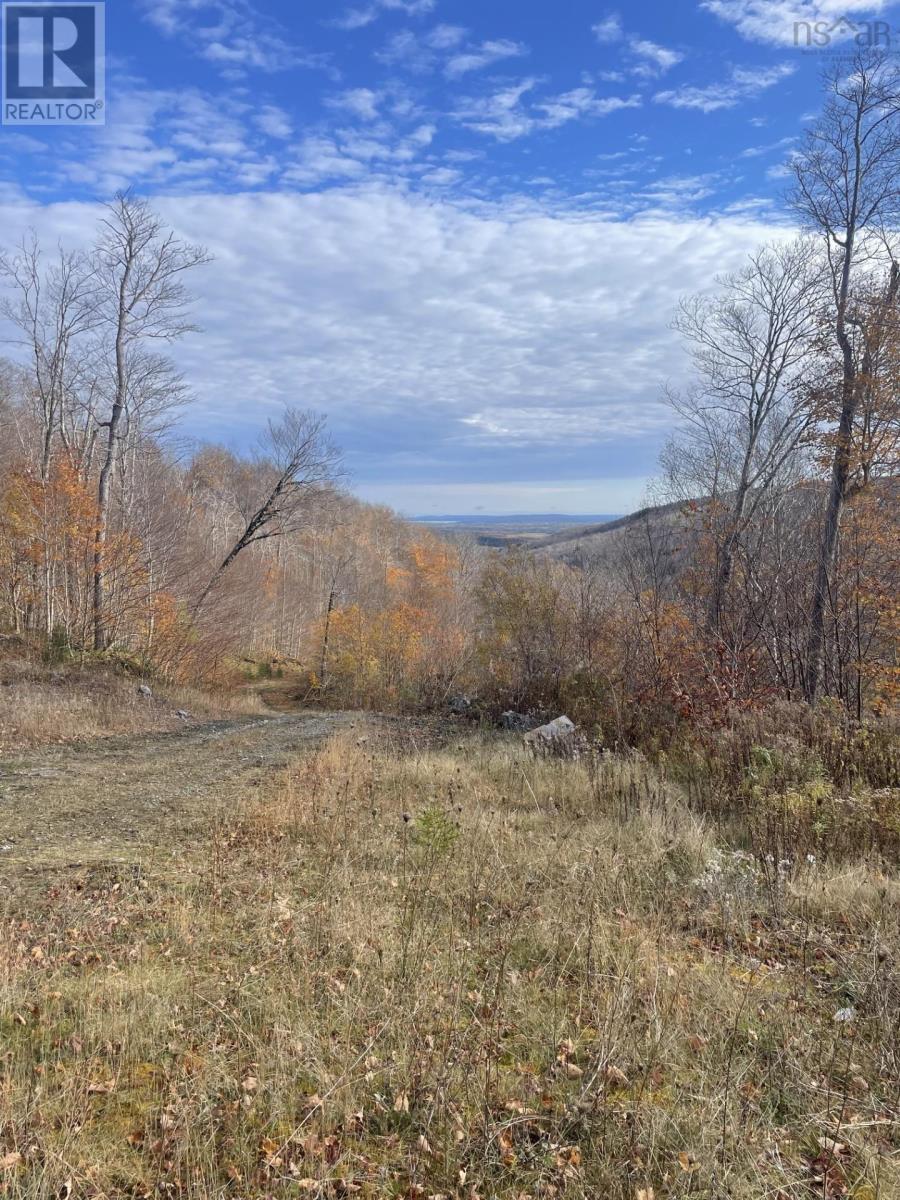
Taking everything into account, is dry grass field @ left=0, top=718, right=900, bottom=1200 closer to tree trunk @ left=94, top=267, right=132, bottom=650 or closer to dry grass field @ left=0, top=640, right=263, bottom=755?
dry grass field @ left=0, top=640, right=263, bottom=755

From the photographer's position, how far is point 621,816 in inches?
220

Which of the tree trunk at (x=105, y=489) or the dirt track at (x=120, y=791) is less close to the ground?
the tree trunk at (x=105, y=489)

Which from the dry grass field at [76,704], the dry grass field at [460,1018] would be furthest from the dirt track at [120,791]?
the dry grass field at [76,704]

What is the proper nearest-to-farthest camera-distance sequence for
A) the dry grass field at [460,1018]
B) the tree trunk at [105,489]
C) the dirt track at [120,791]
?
the dry grass field at [460,1018], the dirt track at [120,791], the tree trunk at [105,489]

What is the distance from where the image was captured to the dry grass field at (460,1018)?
6.75 ft

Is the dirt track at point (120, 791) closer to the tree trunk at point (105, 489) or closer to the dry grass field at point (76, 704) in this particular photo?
the dry grass field at point (76, 704)

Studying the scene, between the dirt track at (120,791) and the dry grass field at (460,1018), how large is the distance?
166 millimetres

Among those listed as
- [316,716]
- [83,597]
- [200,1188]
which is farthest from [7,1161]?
[83,597]

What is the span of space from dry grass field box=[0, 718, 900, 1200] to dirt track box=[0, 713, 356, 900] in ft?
0.54

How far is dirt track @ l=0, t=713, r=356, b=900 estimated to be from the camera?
16.3ft

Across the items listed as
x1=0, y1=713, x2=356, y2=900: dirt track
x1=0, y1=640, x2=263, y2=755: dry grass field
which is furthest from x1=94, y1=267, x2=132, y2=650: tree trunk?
x1=0, y1=713, x2=356, y2=900: dirt track

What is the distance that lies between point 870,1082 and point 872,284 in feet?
48.1

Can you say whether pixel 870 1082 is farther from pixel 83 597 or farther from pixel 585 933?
pixel 83 597

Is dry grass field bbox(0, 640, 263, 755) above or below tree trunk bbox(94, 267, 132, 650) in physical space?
→ below
